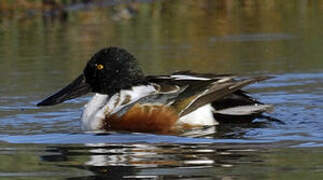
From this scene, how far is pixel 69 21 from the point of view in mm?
17016

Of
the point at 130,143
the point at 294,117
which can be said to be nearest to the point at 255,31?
the point at 294,117

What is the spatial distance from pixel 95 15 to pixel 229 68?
601cm

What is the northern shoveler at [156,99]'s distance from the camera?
8.49 metres

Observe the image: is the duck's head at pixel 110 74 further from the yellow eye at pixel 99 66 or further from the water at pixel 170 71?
the water at pixel 170 71

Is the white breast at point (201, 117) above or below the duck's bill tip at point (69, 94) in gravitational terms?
below

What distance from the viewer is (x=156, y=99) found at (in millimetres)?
→ 8539

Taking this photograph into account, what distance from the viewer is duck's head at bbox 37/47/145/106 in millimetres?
9062

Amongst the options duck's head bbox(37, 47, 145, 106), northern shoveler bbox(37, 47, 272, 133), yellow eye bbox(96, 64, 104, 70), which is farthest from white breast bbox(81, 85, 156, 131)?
yellow eye bbox(96, 64, 104, 70)

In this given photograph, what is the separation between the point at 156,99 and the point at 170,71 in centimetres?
352

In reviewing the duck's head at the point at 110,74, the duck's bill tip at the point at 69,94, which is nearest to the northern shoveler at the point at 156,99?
the duck's head at the point at 110,74

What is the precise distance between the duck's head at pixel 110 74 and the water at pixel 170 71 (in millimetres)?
338

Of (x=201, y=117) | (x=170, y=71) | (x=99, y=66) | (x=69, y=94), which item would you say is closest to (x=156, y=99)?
(x=201, y=117)

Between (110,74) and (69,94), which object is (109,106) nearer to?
(110,74)

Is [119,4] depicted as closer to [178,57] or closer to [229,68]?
[178,57]
